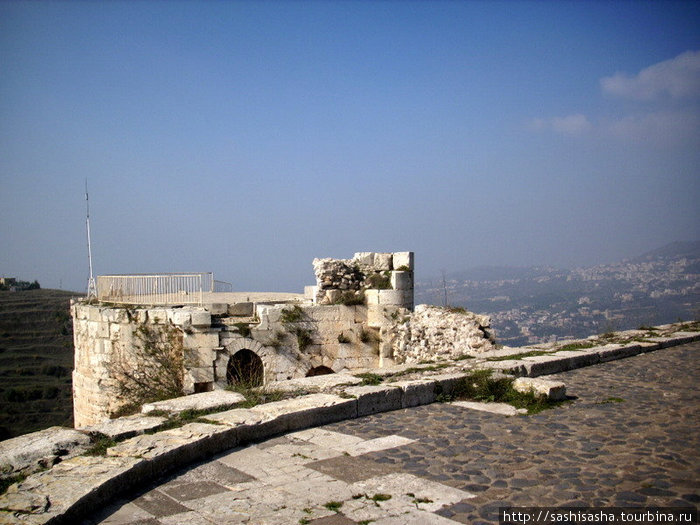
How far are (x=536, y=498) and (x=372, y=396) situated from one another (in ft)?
8.81

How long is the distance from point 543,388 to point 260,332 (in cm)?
902

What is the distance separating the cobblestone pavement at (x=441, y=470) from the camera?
3.84 metres

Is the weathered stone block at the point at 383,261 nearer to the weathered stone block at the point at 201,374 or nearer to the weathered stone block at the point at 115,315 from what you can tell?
the weathered stone block at the point at 201,374

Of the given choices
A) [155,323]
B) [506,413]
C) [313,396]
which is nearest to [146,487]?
[313,396]

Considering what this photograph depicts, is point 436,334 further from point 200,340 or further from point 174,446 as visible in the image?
point 174,446

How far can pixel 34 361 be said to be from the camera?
32.8m

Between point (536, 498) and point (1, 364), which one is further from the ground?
point (536, 498)

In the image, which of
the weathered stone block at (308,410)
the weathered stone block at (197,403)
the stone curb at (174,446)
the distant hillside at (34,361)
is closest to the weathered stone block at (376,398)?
the stone curb at (174,446)

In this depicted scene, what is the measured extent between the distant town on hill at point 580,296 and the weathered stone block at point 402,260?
1.09 metres

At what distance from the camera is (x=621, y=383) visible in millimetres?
7758

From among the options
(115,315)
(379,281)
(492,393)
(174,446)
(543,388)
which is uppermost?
(379,281)

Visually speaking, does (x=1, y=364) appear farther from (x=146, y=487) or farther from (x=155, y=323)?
(x=146, y=487)

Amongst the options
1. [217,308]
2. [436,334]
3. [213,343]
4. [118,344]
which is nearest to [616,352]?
[436,334]

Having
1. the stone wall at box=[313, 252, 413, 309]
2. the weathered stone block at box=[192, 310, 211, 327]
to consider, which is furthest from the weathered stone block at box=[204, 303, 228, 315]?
the stone wall at box=[313, 252, 413, 309]
